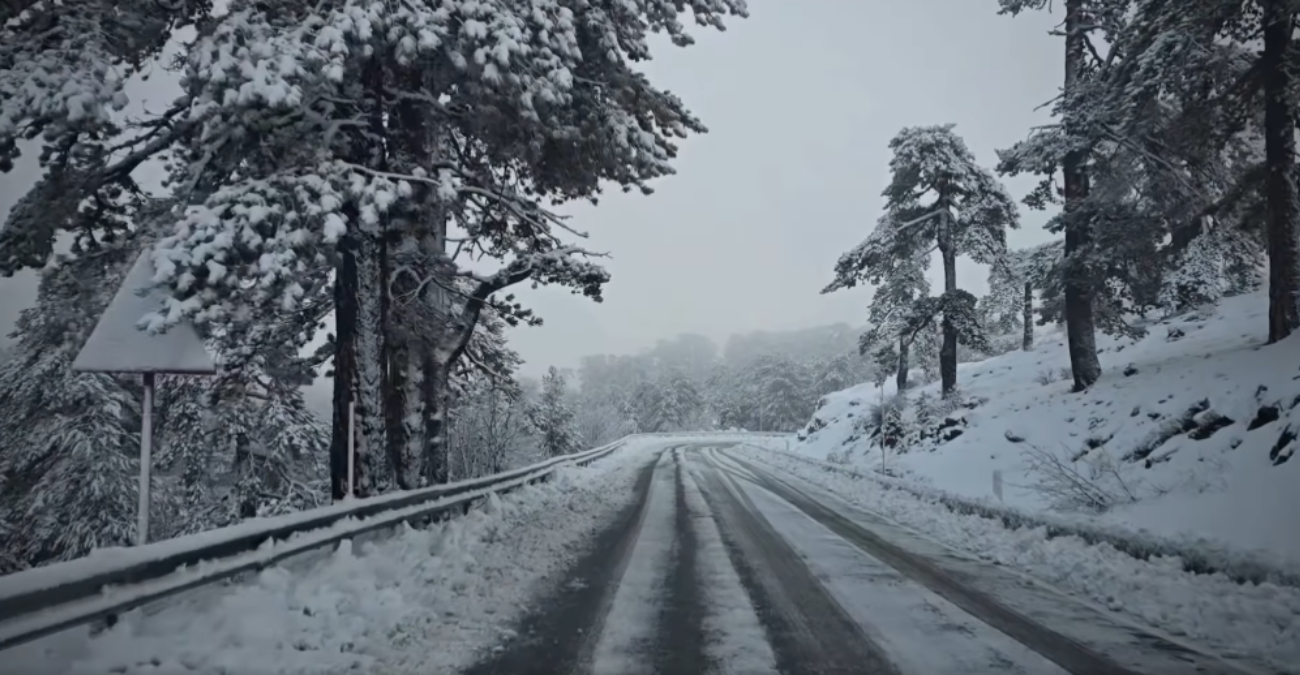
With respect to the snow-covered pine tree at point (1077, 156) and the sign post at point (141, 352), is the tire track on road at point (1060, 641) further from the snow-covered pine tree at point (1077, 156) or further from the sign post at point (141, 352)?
the snow-covered pine tree at point (1077, 156)

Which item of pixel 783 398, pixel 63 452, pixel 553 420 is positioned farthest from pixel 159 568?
pixel 783 398

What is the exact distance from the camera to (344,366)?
8.56m

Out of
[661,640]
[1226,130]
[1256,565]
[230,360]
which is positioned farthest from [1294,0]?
[230,360]

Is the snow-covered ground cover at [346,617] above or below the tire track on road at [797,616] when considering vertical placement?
above

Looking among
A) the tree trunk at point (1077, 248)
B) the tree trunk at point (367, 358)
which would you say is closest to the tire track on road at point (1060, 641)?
the tree trunk at point (367, 358)

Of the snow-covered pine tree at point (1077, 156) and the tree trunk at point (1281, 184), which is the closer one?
the tree trunk at point (1281, 184)

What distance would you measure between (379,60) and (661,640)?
314 inches

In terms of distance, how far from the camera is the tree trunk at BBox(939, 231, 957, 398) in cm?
2273

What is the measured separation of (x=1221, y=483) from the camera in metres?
9.01

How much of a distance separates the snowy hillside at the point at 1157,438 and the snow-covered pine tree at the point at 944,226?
2856 mm

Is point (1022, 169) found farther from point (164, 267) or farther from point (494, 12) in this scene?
point (164, 267)

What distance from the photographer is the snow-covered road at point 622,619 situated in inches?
170

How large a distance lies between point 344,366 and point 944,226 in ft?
70.6

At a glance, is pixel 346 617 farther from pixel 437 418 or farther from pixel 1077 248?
pixel 1077 248
